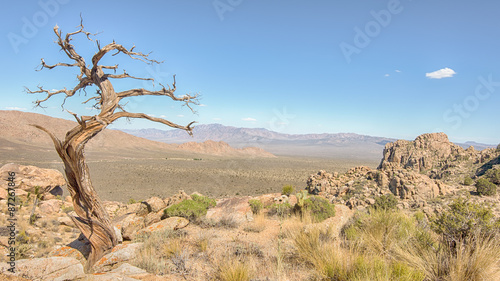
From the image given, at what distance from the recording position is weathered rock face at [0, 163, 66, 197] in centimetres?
1340

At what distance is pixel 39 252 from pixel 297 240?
24.3 feet

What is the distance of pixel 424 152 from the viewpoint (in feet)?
82.4

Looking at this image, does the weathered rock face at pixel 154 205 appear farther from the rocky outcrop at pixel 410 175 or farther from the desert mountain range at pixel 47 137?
the desert mountain range at pixel 47 137

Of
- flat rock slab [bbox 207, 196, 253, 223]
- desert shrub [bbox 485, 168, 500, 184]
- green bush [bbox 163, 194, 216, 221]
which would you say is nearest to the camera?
green bush [bbox 163, 194, 216, 221]

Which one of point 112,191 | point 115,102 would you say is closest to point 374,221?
point 115,102

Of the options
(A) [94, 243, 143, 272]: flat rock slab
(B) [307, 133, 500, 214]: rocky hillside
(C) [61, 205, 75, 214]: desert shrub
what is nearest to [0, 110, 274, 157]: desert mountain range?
(C) [61, 205, 75, 214]: desert shrub

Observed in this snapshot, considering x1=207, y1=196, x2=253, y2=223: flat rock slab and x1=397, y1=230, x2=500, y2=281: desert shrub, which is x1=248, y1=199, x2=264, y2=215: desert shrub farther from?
x1=397, y1=230, x2=500, y2=281: desert shrub

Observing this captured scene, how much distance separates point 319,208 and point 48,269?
27.2 ft

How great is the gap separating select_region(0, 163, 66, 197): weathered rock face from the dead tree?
10996 millimetres

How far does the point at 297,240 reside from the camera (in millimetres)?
5309

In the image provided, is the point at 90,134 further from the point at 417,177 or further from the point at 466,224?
the point at 417,177

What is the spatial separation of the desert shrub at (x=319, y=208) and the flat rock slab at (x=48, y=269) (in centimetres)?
729

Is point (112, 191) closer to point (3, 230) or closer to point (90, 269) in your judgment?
point (3, 230)

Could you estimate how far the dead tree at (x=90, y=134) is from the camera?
4941 millimetres
